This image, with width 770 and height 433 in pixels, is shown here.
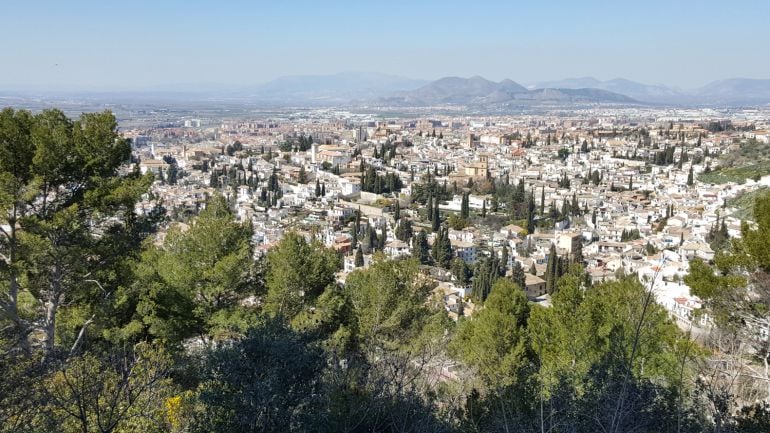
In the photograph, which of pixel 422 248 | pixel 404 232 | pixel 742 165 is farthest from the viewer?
pixel 742 165

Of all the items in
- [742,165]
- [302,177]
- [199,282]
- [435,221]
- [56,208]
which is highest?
[56,208]

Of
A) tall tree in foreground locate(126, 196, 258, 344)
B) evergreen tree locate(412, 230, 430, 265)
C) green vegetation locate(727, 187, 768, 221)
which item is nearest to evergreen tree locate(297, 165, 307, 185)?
evergreen tree locate(412, 230, 430, 265)

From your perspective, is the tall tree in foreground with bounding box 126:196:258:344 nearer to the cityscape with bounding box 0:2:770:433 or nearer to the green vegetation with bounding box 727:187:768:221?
the cityscape with bounding box 0:2:770:433

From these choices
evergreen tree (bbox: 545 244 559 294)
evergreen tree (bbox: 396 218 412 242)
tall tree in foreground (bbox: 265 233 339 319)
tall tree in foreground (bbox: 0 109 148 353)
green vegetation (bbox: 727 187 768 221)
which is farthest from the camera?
evergreen tree (bbox: 396 218 412 242)

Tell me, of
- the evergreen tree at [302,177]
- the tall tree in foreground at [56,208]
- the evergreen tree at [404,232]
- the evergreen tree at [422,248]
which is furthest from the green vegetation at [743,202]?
the evergreen tree at [302,177]

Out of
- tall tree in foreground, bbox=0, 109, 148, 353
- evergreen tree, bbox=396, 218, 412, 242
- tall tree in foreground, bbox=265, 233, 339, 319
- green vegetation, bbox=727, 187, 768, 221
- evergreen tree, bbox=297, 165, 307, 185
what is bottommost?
evergreen tree, bbox=396, 218, 412, 242

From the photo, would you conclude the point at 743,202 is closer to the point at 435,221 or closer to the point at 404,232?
the point at 435,221

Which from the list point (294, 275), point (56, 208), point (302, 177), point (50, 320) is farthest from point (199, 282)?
point (302, 177)

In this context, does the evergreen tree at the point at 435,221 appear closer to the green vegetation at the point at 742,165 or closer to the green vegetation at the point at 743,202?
the green vegetation at the point at 743,202

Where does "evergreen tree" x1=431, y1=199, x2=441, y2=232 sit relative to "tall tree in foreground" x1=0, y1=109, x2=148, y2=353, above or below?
below

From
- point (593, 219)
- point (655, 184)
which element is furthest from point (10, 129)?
point (655, 184)
